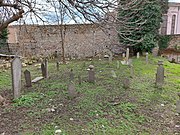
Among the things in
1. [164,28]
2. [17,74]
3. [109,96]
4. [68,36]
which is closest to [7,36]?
[68,36]

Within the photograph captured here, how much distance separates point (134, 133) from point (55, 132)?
4.17 feet

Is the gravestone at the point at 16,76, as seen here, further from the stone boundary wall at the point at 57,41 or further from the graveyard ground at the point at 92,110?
the stone boundary wall at the point at 57,41

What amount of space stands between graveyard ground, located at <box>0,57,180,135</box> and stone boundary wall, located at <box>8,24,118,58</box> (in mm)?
7670

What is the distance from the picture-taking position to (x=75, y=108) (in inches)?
169

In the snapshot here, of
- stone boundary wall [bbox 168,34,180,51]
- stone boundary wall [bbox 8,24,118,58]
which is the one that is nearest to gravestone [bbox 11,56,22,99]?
stone boundary wall [bbox 8,24,118,58]

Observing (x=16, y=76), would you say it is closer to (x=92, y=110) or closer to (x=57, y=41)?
(x=92, y=110)

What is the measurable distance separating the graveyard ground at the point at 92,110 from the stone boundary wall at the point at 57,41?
302 inches

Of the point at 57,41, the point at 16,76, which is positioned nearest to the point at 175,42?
the point at 57,41

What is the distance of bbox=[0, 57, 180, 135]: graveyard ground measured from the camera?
3621 millimetres

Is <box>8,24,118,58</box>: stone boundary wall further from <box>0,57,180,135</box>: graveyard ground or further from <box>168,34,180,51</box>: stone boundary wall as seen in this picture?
<box>0,57,180,135</box>: graveyard ground

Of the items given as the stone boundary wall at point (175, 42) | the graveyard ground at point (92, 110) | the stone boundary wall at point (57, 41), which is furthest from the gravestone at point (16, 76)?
the stone boundary wall at point (175, 42)

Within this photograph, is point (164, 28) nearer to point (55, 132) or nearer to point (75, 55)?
point (75, 55)

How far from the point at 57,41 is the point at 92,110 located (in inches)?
398

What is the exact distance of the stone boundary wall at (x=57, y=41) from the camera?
13.3 m
